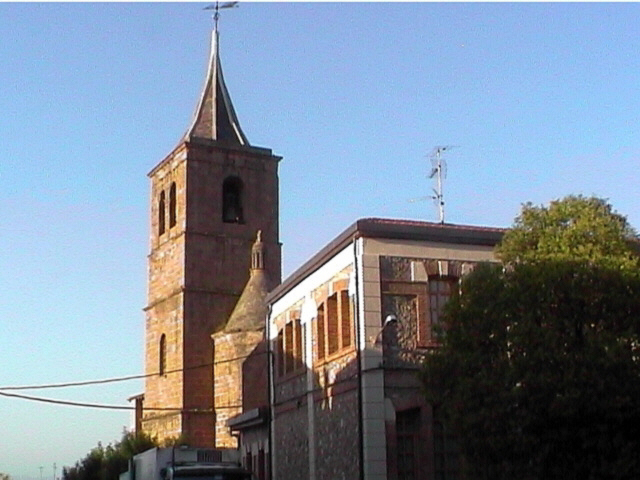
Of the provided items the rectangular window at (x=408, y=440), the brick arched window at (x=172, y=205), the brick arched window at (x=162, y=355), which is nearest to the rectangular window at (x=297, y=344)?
the rectangular window at (x=408, y=440)

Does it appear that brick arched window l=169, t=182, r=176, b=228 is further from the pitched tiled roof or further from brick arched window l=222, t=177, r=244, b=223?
the pitched tiled roof

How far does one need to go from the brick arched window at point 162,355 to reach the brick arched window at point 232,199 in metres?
7.32

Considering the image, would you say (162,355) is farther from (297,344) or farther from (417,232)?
(417,232)

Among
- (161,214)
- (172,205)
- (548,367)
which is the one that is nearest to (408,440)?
(548,367)

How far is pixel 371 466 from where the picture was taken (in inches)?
986

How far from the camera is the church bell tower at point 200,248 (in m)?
53.2

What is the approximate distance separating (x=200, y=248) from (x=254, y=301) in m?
5.72

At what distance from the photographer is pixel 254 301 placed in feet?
170

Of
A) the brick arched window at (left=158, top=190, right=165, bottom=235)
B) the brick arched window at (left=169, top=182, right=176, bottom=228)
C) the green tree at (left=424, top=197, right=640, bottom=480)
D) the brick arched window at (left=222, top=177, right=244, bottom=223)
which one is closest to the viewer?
the green tree at (left=424, top=197, right=640, bottom=480)

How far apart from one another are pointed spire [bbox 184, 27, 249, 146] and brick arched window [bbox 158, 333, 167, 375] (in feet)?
34.9

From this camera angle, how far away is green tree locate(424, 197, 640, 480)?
19.0 m

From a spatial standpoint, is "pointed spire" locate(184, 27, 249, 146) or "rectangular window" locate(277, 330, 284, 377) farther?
"pointed spire" locate(184, 27, 249, 146)

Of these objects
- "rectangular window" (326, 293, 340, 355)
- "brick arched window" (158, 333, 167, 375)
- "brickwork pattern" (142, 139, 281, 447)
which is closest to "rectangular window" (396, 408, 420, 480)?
"rectangular window" (326, 293, 340, 355)

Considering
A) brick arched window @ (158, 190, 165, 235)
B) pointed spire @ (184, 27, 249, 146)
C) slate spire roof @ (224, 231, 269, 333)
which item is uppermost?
pointed spire @ (184, 27, 249, 146)
